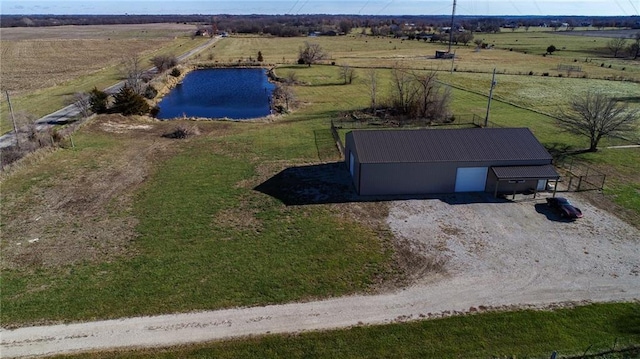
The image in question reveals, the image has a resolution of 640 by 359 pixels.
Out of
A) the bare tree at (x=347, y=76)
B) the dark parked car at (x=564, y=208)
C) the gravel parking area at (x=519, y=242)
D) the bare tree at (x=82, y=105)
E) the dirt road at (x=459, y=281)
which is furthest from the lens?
the bare tree at (x=347, y=76)

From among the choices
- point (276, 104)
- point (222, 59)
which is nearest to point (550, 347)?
point (276, 104)

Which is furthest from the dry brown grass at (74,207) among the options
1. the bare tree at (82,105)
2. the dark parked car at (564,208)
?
the dark parked car at (564,208)

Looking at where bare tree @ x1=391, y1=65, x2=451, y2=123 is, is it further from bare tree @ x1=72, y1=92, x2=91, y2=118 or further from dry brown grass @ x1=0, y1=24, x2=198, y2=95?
dry brown grass @ x1=0, y1=24, x2=198, y2=95

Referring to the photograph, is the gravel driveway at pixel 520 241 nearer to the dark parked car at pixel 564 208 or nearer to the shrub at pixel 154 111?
the dark parked car at pixel 564 208

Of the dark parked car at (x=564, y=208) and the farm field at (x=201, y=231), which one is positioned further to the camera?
the dark parked car at (x=564, y=208)

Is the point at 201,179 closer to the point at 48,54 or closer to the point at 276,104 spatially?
the point at 276,104

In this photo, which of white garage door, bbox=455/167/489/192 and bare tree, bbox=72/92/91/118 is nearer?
white garage door, bbox=455/167/489/192

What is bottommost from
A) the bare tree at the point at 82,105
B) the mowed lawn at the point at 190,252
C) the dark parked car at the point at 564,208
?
the mowed lawn at the point at 190,252

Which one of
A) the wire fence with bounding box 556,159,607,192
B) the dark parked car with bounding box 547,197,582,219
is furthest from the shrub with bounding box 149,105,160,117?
the dark parked car with bounding box 547,197,582,219
